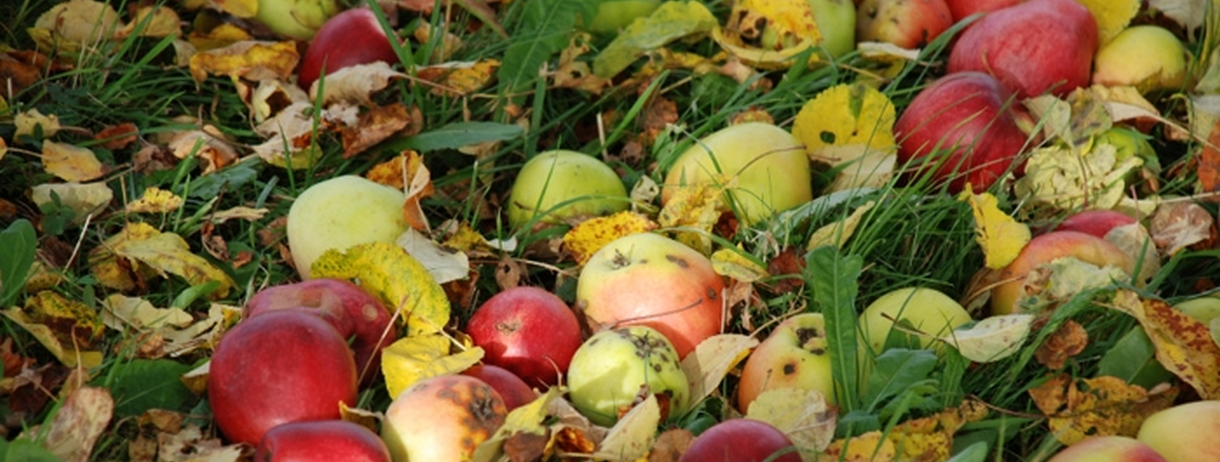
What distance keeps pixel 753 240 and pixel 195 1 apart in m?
1.68

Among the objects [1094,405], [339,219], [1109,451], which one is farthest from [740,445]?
[339,219]

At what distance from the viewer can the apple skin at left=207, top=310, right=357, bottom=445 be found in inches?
79.4

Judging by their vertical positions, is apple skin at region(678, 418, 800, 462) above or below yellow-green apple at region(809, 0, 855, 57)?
above

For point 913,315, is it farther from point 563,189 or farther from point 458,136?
point 458,136

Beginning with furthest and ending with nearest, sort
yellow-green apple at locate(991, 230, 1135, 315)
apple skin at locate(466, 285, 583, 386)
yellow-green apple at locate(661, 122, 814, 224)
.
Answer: yellow-green apple at locate(661, 122, 814, 224) < yellow-green apple at locate(991, 230, 1135, 315) < apple skin at locate(466, 285, 583, 386)

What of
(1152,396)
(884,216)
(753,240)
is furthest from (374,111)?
Answer: (1152,396)

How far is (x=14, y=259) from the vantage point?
2.21m

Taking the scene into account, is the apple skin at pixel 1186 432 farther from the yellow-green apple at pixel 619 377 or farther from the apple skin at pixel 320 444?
the apple skin at pixel 320 444

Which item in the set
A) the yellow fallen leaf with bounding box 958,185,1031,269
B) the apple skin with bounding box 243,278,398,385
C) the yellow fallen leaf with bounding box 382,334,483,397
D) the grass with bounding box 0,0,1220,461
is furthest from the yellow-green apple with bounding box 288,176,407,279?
the yellow fallen leaf with bounding box 958,185,1031,269

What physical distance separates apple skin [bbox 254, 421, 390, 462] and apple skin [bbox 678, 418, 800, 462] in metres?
0.45

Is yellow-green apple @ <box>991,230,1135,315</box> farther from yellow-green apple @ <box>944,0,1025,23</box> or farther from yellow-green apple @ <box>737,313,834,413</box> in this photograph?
yellow-green apple @ <box>944,0,1025,23</box>

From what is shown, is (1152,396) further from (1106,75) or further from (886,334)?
(1106,75)

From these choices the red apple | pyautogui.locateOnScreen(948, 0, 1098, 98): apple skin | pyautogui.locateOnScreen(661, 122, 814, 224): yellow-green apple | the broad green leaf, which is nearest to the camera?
the red apple

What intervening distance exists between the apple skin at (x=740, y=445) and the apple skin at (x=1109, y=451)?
420 mm
